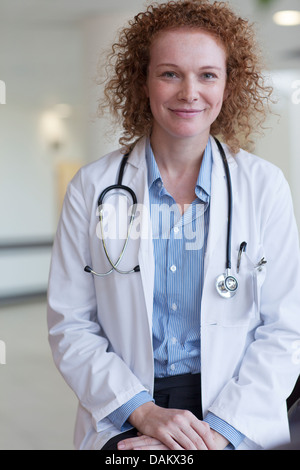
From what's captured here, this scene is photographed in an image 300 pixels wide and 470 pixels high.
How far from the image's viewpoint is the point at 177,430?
1144 mm

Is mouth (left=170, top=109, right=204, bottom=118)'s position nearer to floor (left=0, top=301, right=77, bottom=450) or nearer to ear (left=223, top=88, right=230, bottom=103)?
ear (left=223, top=88, right=230, bottom=103)

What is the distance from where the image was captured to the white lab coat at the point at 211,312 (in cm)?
122

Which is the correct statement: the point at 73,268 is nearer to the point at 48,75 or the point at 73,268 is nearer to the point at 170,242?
the point at 170,242

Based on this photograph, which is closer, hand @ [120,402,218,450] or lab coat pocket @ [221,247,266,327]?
hand @ [120,402,218,450]

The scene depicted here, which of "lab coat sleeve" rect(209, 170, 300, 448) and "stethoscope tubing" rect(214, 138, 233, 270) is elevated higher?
"stethoscope tubing" rect(214, 138, 233, 270)

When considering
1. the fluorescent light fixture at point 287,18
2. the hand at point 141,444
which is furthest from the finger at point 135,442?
the fluorescent light fixture at point 287,18

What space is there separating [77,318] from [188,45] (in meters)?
0.61

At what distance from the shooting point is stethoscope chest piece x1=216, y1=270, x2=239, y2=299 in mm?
1237

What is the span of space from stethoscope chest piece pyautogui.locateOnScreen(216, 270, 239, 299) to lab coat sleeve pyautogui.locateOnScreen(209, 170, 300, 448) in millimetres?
75

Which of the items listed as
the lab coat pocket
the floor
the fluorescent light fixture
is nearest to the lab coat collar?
the lab coat pocket

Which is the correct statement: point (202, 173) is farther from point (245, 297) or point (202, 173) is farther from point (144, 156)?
point (245, 297)

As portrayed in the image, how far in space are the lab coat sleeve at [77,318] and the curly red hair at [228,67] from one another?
26 centimetres

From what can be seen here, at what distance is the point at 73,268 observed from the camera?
1309 mm

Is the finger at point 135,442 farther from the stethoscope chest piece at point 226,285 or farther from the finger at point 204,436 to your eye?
the stethoscope chest piece at point 226,285
